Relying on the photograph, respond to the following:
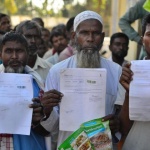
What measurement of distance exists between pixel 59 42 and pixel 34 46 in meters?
2.28

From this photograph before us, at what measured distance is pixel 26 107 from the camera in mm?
2705

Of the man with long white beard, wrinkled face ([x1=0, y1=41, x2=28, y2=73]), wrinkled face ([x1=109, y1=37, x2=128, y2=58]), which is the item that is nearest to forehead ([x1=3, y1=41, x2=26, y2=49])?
wrinkled face ([x1=0, y1=41, x2=28, y2=73])

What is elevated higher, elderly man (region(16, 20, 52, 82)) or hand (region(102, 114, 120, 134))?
elderly man (region(16, 20, 52, 82))

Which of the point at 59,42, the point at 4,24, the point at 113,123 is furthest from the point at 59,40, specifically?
the point at 113,123

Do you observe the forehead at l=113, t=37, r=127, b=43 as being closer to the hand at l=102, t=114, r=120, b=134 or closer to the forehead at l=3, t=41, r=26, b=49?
the forehead at l=3, t=41, r=26, b=49

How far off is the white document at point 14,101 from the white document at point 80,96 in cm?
24

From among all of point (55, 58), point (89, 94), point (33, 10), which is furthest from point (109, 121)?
point (33, 10)

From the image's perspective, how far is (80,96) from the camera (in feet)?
8.87

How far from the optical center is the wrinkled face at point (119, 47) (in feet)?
18.1

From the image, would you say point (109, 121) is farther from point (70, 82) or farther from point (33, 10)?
point (33, 10)

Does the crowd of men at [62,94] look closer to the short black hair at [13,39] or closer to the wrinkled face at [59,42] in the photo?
the short black hair at [13,39]

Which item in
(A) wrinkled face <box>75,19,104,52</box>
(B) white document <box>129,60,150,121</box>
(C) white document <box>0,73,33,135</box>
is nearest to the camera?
(B) white document <box>129,60,150,121</box>

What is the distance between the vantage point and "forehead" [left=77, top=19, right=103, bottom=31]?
3.08 meters

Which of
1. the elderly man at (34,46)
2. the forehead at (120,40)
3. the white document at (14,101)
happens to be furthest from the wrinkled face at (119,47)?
the white document at (14,101)
